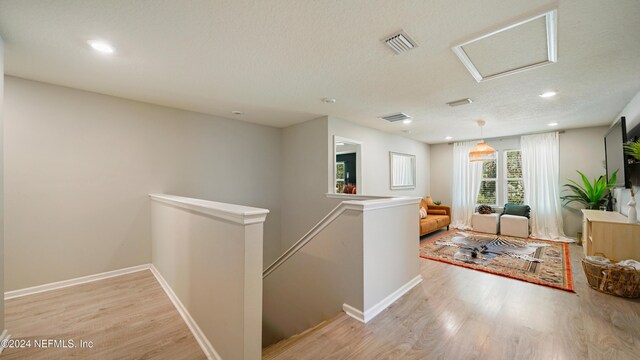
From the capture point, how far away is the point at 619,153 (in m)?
3.31

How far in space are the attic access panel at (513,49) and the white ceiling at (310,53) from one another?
0.07 meters

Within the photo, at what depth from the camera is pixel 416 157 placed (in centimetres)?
700

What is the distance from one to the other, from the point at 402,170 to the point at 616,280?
4.12 metres

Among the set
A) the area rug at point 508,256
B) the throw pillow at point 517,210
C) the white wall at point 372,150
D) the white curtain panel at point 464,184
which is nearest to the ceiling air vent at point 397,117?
the white wall at point 372,150

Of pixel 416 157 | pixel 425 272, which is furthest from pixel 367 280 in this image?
pixel 416 157

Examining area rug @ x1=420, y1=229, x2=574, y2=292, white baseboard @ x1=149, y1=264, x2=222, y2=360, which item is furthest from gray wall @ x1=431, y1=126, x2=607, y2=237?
white baseboard @ x1=149, y1=264, x2=222, y2=360

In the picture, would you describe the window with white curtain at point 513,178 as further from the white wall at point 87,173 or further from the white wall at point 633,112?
the white wall at point 87,173

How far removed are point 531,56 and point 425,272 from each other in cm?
278

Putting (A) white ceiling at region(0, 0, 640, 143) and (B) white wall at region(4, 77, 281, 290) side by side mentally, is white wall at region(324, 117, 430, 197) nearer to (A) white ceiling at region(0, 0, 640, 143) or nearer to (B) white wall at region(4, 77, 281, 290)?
(A) white ceiling at region(0, 0, 640, 143)

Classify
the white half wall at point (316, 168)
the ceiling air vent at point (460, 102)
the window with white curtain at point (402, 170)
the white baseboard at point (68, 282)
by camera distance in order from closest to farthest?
the white baseboard at point (68, 282), the ceiling air vent at point (460, 102), the white half wall at point (316, 168), the window with white curtain at point (402, 170)

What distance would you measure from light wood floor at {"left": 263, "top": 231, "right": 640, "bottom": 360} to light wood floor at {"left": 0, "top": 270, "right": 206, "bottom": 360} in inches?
33.7

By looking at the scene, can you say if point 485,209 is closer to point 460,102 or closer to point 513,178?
point 513,178

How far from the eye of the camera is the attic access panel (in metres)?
1.81

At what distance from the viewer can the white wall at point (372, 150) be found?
177 inches
